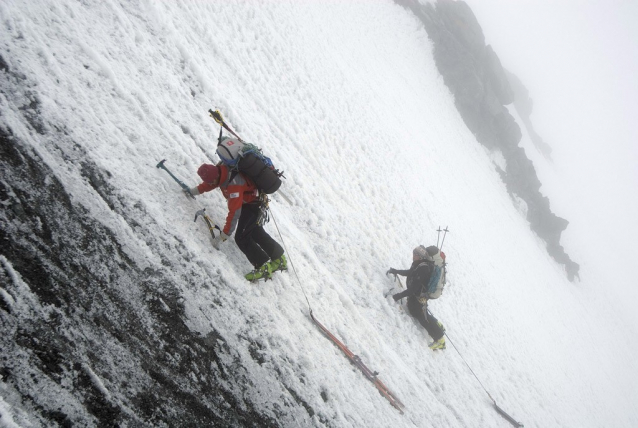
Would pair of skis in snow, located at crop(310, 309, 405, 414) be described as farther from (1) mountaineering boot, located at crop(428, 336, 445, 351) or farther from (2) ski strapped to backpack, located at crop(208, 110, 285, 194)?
(2) ski strapped to backpack, located at crop(208, 110, 285, 194)

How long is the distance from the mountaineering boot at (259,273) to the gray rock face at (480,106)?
25.2 meters

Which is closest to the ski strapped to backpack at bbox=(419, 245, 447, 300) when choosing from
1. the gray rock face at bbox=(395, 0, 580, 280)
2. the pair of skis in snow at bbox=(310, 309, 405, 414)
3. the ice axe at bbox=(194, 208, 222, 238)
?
the pair of skis in snow at bbox=(310, 309, 405, 414)

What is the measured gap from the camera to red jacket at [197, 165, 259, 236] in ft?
15.9

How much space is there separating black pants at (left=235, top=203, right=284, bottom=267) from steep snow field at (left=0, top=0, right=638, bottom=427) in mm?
341

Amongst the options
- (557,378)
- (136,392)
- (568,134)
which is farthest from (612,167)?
(136,392)

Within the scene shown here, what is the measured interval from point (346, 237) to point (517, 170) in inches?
1048

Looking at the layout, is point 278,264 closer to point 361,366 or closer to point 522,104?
point 361,366

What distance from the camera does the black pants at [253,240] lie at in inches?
199

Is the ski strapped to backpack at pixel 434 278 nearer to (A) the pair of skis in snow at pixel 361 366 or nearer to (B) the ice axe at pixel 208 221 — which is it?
(A) the pair of skis in snow at pixel 361 366

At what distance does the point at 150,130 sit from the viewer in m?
5.50

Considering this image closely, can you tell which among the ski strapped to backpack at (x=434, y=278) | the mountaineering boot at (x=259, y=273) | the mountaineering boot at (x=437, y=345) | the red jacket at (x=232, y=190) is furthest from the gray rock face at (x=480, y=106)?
the mountaineering boot at (x=259, y=273)

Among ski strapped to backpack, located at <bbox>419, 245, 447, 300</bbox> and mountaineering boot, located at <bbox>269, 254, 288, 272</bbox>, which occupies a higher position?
ski strapped to backpack, located at <bbox>419, 245, 447, 300</bbox>

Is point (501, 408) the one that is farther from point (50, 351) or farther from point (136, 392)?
point (50, 351)

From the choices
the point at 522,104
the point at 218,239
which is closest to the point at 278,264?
the point at 218,239
